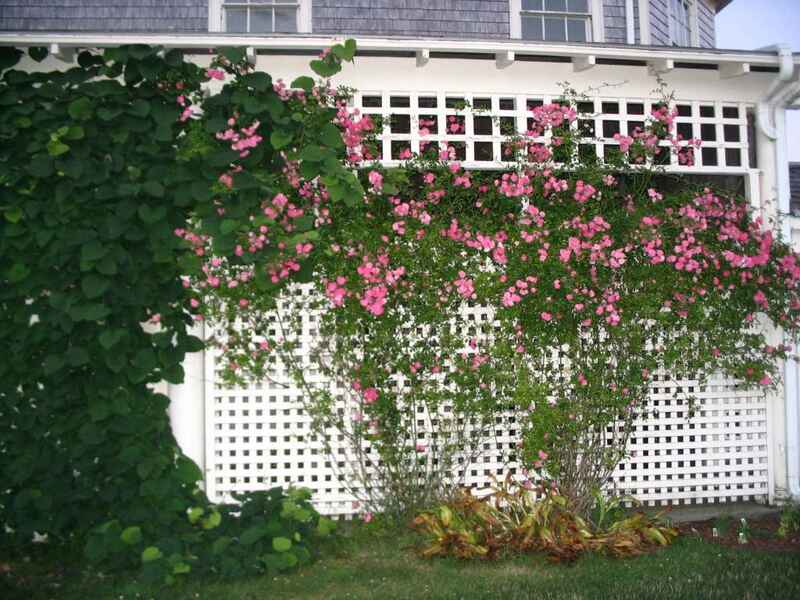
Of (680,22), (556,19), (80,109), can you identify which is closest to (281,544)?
(80,109)

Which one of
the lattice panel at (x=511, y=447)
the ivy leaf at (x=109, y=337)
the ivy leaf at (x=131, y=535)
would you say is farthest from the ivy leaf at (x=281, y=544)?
the ivy leaf at (x=109, y=337)

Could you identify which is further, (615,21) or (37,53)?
(615,21)

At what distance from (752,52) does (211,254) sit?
3.80m

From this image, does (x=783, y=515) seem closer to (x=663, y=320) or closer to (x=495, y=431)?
(x=663, y=320)

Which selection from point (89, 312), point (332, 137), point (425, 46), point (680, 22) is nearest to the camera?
point (89, 312)

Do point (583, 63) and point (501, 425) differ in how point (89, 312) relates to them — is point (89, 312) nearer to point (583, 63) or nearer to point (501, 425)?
point (501, 425)

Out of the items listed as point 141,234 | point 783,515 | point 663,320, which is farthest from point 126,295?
point 783,515

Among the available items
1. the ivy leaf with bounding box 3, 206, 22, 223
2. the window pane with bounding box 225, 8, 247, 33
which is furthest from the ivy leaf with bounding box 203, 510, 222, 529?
the window pane with bounding box 225, 8, 247, 33

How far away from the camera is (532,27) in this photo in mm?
8430

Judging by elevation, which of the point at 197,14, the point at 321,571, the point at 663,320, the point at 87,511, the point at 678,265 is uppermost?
the point at 197,14

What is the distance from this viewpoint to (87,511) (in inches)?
160

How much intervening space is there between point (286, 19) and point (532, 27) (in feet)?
8.60

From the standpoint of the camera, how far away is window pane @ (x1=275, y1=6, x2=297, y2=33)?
27.0ft

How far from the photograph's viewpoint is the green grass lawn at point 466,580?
12.2 feet
